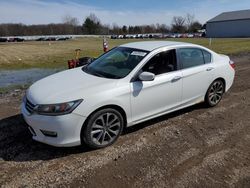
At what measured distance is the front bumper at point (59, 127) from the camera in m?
3.81

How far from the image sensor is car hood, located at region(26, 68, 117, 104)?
3971 mm

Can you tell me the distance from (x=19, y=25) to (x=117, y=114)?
4922 inches

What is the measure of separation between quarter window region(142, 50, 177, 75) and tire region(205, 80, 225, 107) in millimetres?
1299

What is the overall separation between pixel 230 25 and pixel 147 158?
84102mm

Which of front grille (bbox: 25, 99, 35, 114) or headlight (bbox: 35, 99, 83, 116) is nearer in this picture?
headlight (bbox: 35, 99, 83, 116)

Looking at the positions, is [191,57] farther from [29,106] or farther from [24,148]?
[24,148]

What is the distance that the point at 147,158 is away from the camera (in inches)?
156

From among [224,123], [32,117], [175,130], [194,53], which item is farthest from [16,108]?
[224,123]

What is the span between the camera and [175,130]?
495cm

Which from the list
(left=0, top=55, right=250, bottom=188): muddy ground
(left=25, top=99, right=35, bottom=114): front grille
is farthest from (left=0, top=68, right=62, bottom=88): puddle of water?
(left=25, top=99, right=35, bottom=114): front grille

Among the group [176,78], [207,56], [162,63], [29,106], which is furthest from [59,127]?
[207,56]

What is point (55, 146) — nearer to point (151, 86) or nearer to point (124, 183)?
point (124, 183)

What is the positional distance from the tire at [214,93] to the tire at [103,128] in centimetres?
248

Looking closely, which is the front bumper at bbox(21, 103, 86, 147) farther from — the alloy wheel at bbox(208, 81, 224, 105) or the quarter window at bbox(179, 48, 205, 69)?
the alloy wheel at bbox(208, 81, 224, 105)
